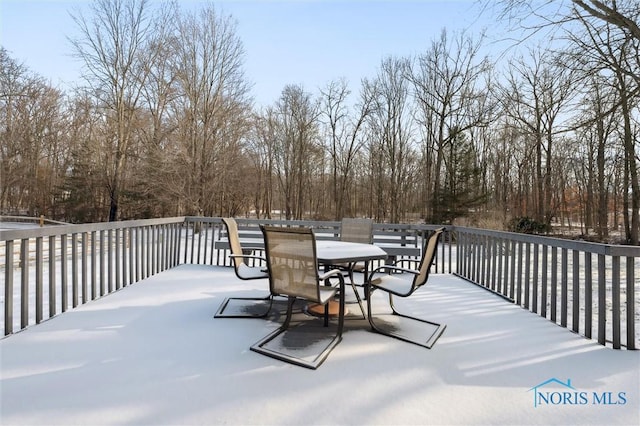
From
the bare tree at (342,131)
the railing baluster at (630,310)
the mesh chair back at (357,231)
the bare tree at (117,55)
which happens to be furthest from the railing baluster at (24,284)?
the bare tree at (342,131)

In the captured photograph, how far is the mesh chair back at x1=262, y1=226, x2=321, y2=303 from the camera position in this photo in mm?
2295

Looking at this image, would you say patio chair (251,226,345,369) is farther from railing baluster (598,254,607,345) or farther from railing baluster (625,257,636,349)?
railing baluster (625,257,636,349)

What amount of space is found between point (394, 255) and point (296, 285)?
322cm

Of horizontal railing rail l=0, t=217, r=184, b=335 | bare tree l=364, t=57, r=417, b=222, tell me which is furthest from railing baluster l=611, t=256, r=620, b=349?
bare tree l=364, t=57, r=417, b=222

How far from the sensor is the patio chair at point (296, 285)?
2.28 meters

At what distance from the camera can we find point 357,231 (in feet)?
15.5

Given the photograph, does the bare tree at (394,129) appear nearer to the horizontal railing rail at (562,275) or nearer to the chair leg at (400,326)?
the horizontal railing rail at (562,275)

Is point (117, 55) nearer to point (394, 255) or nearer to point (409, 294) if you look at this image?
point (394, 255)

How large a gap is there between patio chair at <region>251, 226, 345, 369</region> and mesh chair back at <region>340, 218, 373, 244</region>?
6.80ft

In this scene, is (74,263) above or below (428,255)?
below

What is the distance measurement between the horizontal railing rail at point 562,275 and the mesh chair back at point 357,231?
4.76ft

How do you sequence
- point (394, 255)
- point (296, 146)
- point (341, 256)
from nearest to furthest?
point (341, 256) < point (394, 255) < point (296, 146)

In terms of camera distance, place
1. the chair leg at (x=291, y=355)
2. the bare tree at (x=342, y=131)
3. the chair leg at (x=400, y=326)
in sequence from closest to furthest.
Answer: the chair leg at (x=291, y=355)
the chair leg at (x=400, y=326)
the bare tree at (x=342, y=131)

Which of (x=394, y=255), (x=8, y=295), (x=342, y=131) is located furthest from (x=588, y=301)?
(x=342, y=131)
